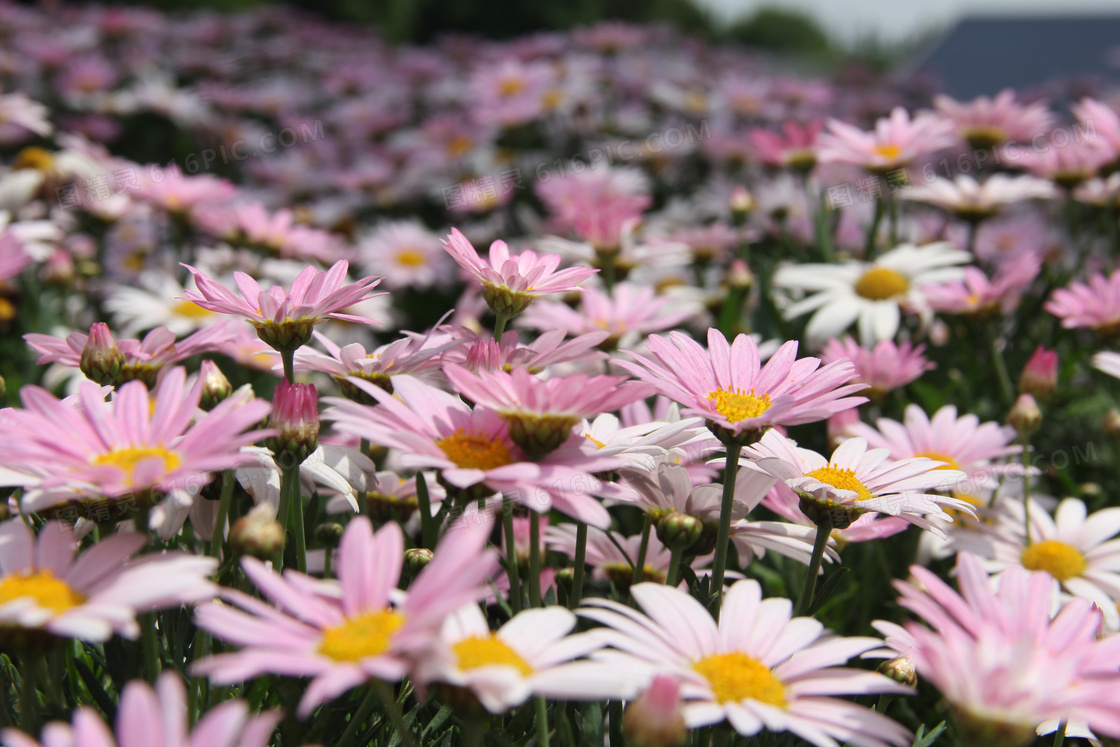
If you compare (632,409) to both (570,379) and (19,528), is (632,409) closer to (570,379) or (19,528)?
(570,379)

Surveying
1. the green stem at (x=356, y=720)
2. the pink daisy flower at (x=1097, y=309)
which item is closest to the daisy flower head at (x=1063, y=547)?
the pink daisy flower at (x=1097, y=309)

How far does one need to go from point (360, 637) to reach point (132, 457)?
35cm

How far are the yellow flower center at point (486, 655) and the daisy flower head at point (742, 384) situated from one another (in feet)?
1.15

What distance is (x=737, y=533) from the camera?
1187mm

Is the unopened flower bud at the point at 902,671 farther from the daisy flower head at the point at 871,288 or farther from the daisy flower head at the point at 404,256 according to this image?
the daisy flower head at the point at 404,256

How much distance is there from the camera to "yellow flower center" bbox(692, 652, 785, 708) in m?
0.83

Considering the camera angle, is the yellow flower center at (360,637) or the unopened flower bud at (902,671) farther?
the unopened flower bud at (902,671)

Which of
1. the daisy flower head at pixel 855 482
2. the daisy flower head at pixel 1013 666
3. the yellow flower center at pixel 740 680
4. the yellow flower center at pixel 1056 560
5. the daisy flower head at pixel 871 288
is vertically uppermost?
the daisy flower head at pixel 1013 666

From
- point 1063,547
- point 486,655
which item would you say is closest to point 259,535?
point 486,655

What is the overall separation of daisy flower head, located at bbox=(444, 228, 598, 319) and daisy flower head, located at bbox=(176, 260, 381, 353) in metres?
0.13

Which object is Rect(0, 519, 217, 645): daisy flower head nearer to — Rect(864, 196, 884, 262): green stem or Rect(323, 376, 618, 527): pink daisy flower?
Rect(323, 376, 618, 527): pink daisy flower

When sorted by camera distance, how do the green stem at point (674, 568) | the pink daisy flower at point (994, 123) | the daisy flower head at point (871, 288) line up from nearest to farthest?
the green stem at point (674, 568)
the daisy flower head at point (871, 288)
the pink daisy flower at point (994, 123)

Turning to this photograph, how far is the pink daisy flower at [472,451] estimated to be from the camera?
0.86m

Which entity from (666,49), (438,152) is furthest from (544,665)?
(666,49)
